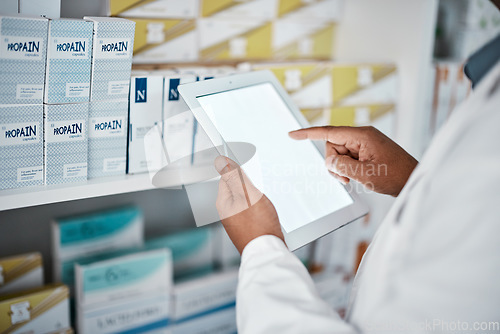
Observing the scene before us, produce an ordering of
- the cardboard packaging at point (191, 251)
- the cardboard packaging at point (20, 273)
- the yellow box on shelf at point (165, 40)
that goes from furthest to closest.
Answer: the cardboard packaging at point (191, 251), the yellow box on shelf at point (165, 40), the cardboard packaging at point (20, 273)

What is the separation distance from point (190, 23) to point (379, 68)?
0.63 metres

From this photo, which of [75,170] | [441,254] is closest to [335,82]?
[75,170]

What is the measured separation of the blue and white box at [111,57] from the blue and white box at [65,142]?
2.2 inches

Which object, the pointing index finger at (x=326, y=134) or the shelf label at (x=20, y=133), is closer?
the shelf label at (x=20, y=133)

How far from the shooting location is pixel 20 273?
45.3 inches

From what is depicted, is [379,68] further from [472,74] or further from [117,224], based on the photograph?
[117,224]

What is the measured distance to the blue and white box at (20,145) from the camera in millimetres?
897

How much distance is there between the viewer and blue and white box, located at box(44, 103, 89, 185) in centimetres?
95

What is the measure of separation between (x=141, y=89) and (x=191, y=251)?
0.67 meters

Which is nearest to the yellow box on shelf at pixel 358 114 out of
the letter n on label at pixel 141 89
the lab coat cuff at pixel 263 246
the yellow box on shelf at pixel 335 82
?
the yellow box on shelf at pixel 335 82

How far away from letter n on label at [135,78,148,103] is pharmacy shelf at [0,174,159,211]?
7.3 inches

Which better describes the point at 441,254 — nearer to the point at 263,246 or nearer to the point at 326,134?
the point at 263,246

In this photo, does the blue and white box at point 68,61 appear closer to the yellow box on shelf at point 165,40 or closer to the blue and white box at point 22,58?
the blue and white box at point 22,58

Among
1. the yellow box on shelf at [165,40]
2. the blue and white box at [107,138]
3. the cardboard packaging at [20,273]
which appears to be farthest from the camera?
the yellow box on shelf at [165,40]
